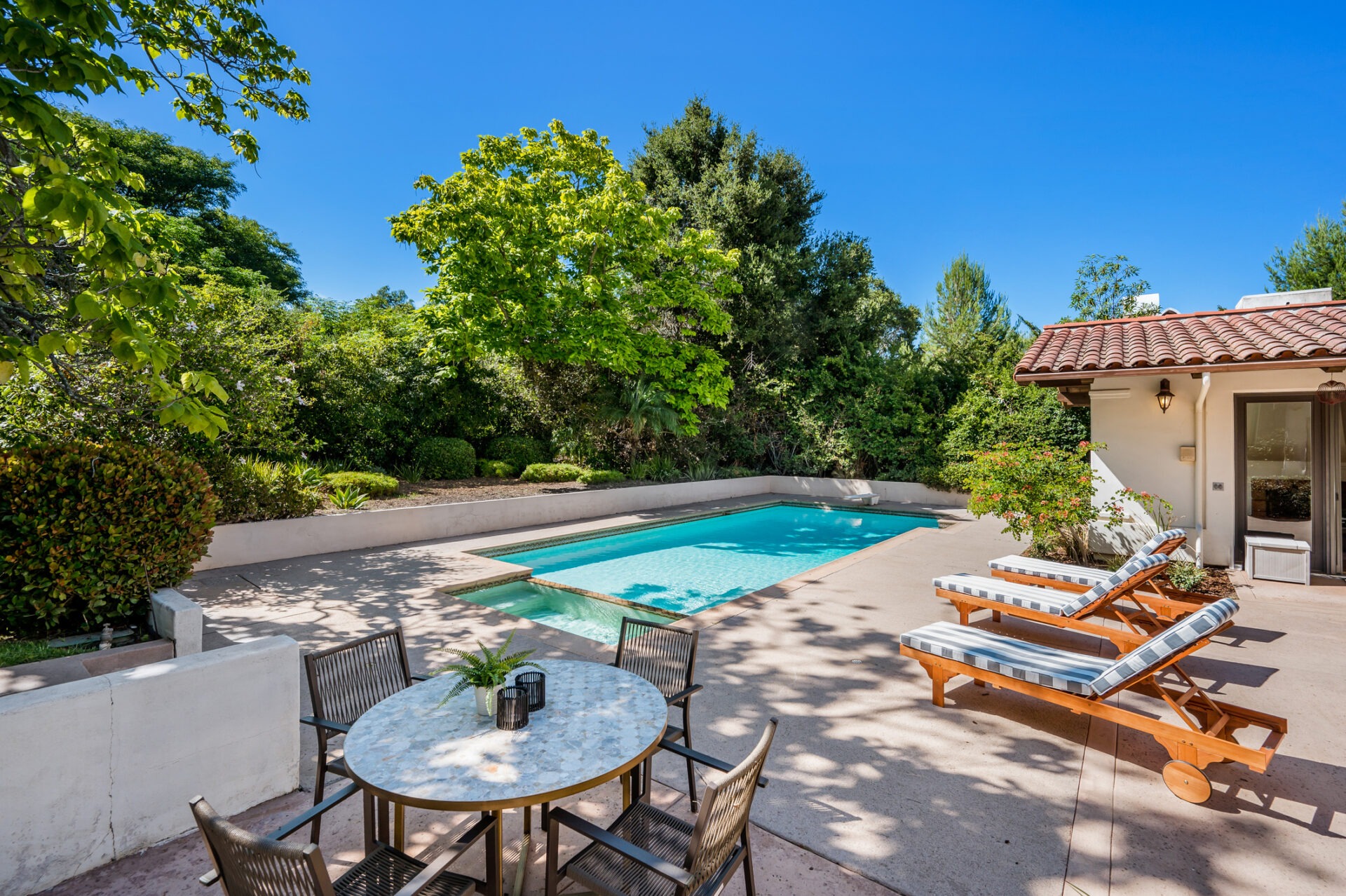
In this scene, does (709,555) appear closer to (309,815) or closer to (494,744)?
(494,744)

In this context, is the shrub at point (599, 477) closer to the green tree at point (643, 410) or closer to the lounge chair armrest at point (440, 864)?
the green tree at point (643, 410)

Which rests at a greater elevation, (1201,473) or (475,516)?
(1201,473)

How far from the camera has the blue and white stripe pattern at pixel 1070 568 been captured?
5078 millimetres

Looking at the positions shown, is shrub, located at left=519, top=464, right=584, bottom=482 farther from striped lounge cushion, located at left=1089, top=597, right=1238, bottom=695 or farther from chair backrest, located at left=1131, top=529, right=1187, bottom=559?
striped lounge cushion, located at left=1089, top=597, right=1238, bottom=695

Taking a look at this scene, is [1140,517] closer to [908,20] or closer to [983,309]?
[908,20]

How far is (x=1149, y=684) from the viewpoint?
3.06 m

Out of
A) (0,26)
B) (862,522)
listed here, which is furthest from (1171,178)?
(0,26)

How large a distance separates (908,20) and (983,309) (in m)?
18.9

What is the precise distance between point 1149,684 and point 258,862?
13.1ft

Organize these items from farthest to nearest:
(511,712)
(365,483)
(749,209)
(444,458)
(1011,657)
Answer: (749,209) < (444,458) < (365,483) < (1011,657) < (511,712)

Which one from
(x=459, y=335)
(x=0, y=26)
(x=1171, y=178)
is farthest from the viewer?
(x=1171, y=178)

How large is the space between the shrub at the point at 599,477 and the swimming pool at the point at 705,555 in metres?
2.64

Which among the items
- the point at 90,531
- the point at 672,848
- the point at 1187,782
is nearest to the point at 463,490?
the point at 90,531

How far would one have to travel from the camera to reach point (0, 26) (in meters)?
2.02
